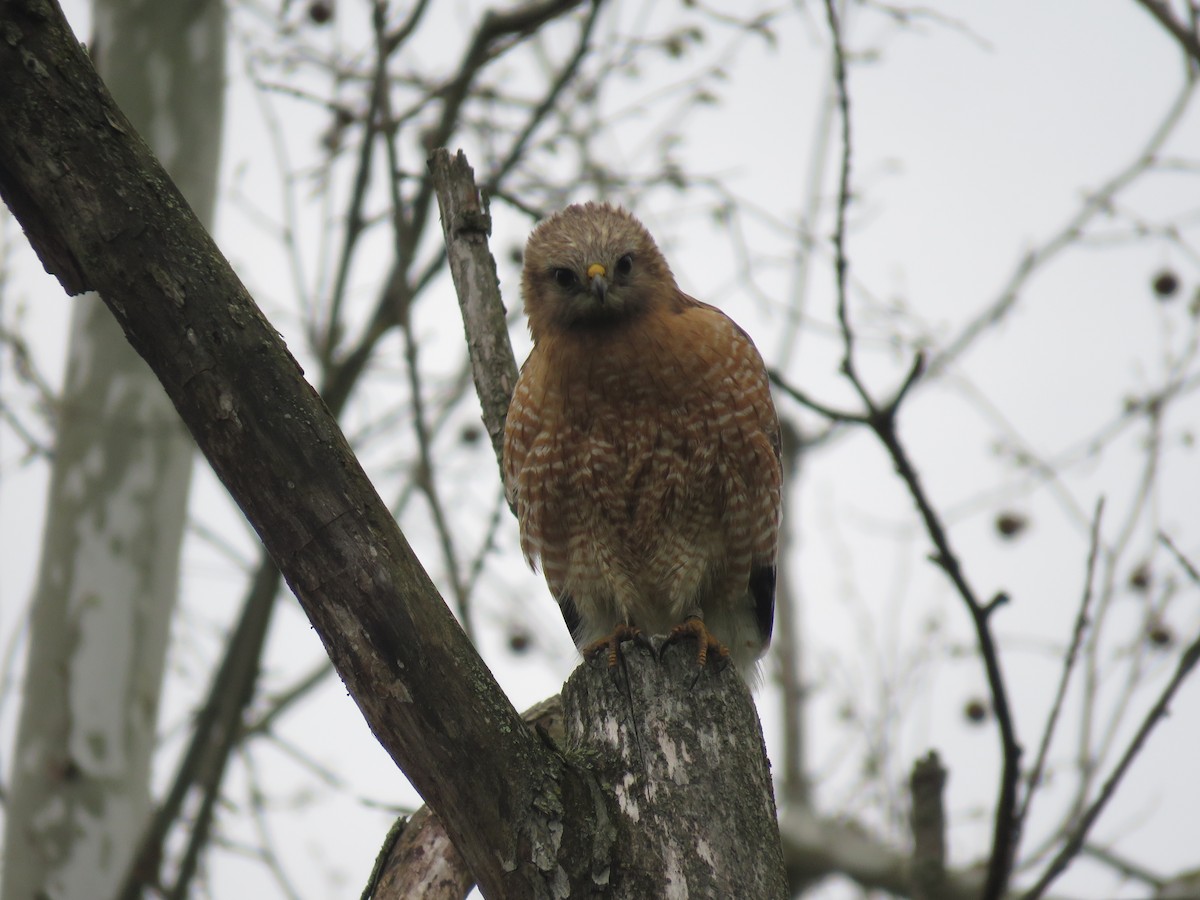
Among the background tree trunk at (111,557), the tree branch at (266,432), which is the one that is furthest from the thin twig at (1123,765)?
the background tree trunk at (111,557)

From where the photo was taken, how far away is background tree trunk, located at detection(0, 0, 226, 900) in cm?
600

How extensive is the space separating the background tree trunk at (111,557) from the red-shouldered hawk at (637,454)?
2728 mm

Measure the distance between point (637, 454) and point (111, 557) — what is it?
3321 millimetres

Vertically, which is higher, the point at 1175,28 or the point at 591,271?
the point at 1175,28

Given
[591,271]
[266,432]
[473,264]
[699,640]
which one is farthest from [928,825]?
[266,432]

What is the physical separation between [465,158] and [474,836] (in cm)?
276

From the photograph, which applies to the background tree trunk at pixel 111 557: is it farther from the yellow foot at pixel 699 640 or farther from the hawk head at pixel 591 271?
the yellow foot at pixel 699 640

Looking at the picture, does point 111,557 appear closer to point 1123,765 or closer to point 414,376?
point 414,376

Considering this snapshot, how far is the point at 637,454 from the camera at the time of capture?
4516mm

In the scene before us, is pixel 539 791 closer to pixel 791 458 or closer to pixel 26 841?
pixel 26 841

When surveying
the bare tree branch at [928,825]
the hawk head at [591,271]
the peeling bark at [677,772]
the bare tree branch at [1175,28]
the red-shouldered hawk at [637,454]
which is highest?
the bare tree branch at [1175,28]

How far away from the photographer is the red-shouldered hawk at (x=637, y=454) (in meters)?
4.52

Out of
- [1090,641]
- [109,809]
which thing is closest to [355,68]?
[109,809]

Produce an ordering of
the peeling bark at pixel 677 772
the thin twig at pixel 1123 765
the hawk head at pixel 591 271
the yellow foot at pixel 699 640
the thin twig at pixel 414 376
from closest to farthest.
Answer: the peeling bark at pixel 677 772 → the yellow foot at pixel 699 640 → the thin twig at pixel 1123 765 → the hawk head at pixel 591 271 → the thin twig at pixel 414 376
